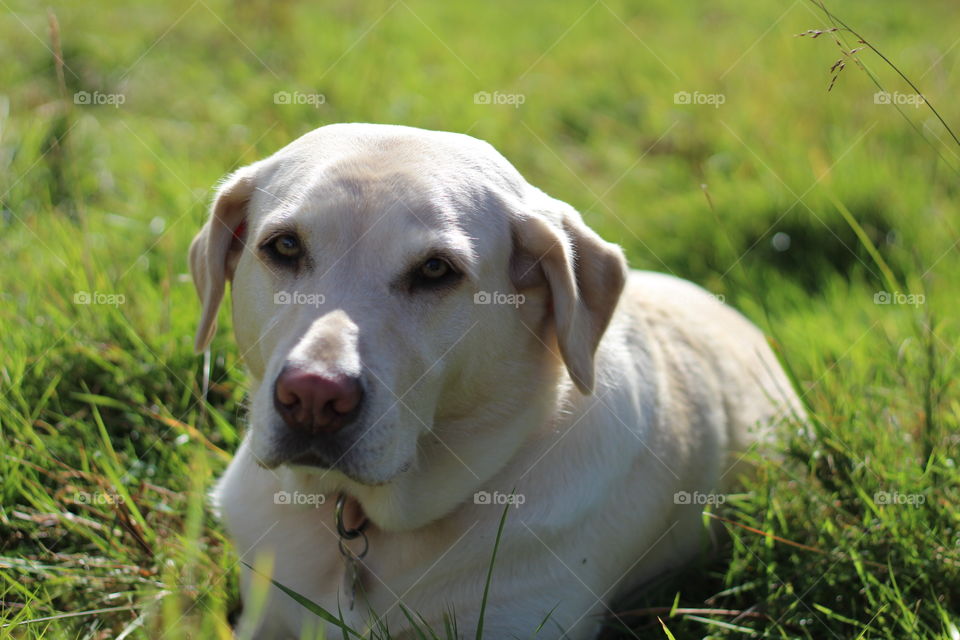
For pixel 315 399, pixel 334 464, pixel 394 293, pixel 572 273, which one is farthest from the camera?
pixel 572 273

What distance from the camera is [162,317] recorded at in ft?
13.3

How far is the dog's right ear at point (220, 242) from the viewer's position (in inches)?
120

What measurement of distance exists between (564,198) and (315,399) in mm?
4233

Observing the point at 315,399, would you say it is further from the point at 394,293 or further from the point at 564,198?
the point at 564,198

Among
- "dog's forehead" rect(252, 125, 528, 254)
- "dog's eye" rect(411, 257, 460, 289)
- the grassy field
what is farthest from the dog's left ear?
the grassy field

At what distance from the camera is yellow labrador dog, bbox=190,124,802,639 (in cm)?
259

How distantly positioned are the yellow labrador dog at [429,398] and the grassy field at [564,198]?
344mm

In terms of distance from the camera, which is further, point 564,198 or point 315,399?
point 564,198

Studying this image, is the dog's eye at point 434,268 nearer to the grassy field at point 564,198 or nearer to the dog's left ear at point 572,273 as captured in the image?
the dog's left ear at point 572,273

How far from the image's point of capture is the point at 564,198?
6.36 metres

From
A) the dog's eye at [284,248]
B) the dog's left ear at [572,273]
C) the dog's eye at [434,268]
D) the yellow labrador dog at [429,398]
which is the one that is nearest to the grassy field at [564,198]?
the yellow labrador dog at [429,398]

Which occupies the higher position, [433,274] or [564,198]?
[433,274]

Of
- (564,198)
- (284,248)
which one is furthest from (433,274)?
(564,198)

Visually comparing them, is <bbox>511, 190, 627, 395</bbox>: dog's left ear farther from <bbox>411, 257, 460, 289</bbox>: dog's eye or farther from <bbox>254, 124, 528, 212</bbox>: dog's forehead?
<bbox>411, 257, 460, 289</bbox>: dog's eye
